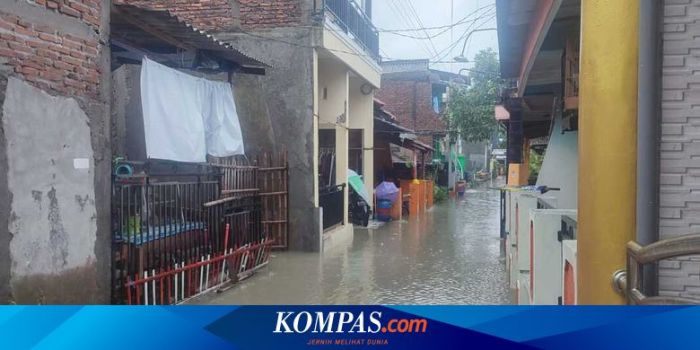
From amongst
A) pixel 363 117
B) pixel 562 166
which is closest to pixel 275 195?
pixel 562 166

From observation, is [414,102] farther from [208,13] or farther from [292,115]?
[208,13]

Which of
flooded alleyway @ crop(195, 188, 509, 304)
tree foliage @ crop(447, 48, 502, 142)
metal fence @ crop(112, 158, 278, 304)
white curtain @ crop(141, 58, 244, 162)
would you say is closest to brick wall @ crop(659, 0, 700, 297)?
flooded alleyway @ crop(195, 188, 509, 304)

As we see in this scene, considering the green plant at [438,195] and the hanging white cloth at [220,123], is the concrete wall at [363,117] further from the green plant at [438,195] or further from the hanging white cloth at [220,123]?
the green plant at [438,195]

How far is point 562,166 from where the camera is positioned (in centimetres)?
819

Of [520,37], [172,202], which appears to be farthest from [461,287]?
[172,202]

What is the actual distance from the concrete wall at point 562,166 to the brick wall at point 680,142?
16.8 ft

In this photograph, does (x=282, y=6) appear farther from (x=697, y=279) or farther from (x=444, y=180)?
(x=444, y=180)

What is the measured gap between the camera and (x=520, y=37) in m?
→ 6.67

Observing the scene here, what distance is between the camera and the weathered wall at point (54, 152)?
418cm

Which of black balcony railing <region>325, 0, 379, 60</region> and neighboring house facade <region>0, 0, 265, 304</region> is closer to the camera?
neighboring house facade <region>0, 0, 265, 304</region>

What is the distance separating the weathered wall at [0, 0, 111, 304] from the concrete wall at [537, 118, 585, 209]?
6008mm

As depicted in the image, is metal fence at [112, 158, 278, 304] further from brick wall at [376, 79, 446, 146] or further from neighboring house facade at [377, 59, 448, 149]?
brick wall at [376, 79, 446, 146]

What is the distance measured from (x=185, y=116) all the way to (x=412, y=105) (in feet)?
76.4

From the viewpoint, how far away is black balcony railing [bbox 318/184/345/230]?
36.8 ft
